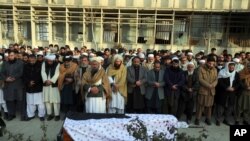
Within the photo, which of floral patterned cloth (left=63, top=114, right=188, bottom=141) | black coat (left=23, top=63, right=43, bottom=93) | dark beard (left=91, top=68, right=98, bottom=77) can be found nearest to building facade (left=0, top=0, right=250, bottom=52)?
black coat (left=23, top=63, right=43, bottom=93)

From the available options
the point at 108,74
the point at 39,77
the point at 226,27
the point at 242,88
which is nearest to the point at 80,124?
the point at 108,74

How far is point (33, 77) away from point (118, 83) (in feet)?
6.33

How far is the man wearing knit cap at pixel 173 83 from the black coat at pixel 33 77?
287 centimetres

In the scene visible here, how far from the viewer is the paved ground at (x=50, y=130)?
6219 mm

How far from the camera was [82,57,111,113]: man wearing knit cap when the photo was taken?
6227mm

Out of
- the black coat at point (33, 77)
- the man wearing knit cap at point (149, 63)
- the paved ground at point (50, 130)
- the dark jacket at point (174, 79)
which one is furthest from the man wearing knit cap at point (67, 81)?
the dark jacket at point (174, 79)

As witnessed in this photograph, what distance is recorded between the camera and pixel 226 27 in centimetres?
1480

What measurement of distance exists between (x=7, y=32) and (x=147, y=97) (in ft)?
36.2

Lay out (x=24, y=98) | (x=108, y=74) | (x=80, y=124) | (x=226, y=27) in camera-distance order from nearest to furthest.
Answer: (x=80, y=124), (x=108, y=74), (x=24, y=98), (x=226, y=27)

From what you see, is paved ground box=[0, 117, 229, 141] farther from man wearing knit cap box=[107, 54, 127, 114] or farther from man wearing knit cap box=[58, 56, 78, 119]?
man wearing knit cap box=[107, 54, 127, 114]

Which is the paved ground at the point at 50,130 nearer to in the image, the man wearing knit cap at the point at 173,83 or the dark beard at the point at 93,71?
the man wearing knit cap at the point at 173,83

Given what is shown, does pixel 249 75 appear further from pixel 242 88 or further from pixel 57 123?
pixel 57 123

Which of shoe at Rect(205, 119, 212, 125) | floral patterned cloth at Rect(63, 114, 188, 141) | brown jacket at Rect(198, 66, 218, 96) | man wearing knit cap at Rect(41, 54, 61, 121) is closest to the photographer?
floral patterned cloth at Rect(63, 114, 188, 141)

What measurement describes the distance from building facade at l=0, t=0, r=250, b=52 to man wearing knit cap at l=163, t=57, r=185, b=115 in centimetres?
804
